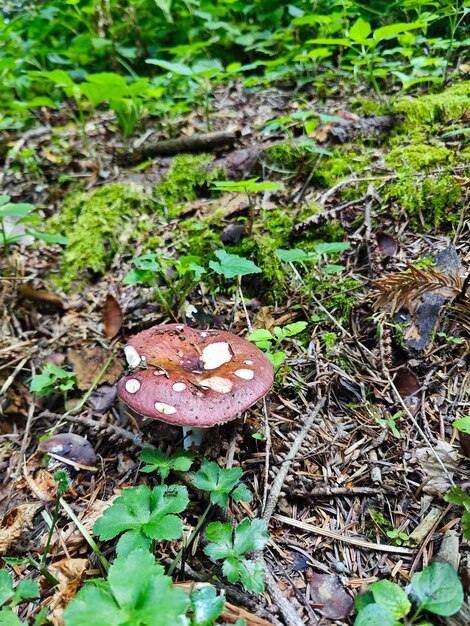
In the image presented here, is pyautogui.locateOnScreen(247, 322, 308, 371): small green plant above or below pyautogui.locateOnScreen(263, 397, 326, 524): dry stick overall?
above

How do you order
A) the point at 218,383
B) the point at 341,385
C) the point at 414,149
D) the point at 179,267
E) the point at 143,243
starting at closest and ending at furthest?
the point at 218,383
the point at 341,385
the point at 179,267
the point at 414,149
the point at 143,243

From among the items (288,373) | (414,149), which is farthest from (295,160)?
(288,373)

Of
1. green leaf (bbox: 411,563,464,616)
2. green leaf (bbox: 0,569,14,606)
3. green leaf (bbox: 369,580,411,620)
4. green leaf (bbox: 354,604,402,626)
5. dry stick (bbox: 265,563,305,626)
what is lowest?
dry stick (bbox: 265,563,305,626)

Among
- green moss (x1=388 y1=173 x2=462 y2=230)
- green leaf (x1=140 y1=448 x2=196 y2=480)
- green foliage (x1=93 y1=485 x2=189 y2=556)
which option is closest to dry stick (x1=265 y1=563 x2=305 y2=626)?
green foliage (x1=93 y1=485 x2=189 y2=556)

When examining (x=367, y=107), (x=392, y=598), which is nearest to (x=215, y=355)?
(x=392, y=598)

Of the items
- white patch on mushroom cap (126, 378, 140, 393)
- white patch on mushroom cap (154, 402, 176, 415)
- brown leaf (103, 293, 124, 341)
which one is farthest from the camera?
brown leaf (103, 293, 124, 341)

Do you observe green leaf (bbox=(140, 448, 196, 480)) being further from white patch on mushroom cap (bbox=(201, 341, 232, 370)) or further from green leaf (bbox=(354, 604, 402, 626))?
green leaf (bbox=(354, 604, 402, 626))

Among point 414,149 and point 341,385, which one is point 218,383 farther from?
point 414,149
